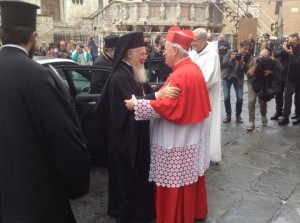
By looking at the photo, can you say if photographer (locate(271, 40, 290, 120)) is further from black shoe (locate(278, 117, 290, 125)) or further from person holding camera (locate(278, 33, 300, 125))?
black shoe (locate(278, 117, 290, 125))

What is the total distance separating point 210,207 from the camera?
4105 millimetres

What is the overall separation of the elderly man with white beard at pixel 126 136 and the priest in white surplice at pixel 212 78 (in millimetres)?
1780

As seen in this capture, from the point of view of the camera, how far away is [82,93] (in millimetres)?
5246

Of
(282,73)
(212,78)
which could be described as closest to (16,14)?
(212,78)

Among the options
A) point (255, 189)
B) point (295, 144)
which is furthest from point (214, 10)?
point (255, 189)

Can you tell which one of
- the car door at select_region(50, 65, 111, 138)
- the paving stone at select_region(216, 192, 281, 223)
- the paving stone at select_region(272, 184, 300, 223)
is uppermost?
the car door at select_region(50, 65, 111, 138)

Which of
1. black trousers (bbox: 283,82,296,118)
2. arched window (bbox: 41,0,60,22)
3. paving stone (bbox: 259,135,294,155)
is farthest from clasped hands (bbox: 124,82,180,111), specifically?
arched window (bbox: 41,0,60,22)

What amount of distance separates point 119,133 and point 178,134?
0.57 m

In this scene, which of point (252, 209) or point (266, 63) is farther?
point (266, 63)

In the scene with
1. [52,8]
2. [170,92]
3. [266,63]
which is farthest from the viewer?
[52,8]

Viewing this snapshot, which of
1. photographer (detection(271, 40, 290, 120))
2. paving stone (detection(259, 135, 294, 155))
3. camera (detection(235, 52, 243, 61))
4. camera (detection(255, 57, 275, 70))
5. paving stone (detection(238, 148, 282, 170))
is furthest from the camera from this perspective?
photographer (detection(271, 40, 290, 120))

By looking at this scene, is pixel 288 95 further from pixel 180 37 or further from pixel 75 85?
pixel 180 37

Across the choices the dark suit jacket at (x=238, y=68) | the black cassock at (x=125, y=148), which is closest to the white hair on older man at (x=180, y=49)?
the black cassock at (x=125, y=148)

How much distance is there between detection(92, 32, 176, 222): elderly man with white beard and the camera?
335 centimetres
